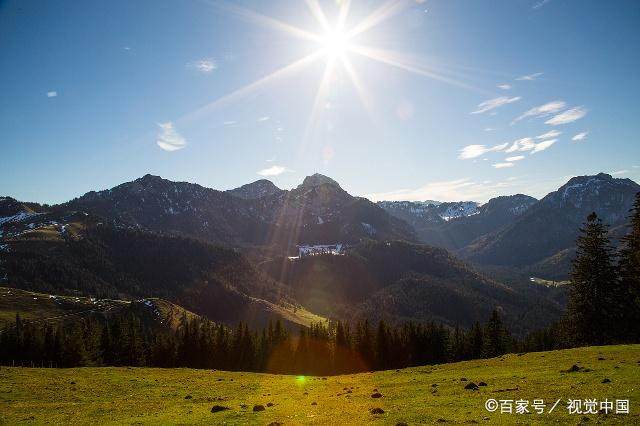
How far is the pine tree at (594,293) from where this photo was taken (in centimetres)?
6244

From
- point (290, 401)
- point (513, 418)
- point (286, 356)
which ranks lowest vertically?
point (286, 356)

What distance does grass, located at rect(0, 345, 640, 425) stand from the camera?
81.7 ft

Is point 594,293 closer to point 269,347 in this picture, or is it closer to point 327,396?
point 327,396

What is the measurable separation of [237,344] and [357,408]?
102 meters

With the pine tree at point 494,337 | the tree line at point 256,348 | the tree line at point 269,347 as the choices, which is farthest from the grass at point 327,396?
the pine tree at point 494,337

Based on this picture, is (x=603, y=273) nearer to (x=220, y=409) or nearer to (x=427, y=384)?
(x=427, y=384)

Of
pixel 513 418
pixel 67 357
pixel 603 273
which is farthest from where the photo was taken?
pixel 67 357

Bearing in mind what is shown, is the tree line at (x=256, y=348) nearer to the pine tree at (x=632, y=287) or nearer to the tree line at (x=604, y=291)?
the tree line at (x=604, y=291)

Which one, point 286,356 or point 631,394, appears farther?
point 286,356

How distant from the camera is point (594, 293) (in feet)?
208

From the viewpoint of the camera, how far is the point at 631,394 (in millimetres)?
22922

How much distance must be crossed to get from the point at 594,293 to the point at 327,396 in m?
49.7

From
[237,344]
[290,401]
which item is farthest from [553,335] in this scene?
[290,401]

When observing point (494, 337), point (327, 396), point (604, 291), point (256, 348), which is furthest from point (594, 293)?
point (256, 348)
